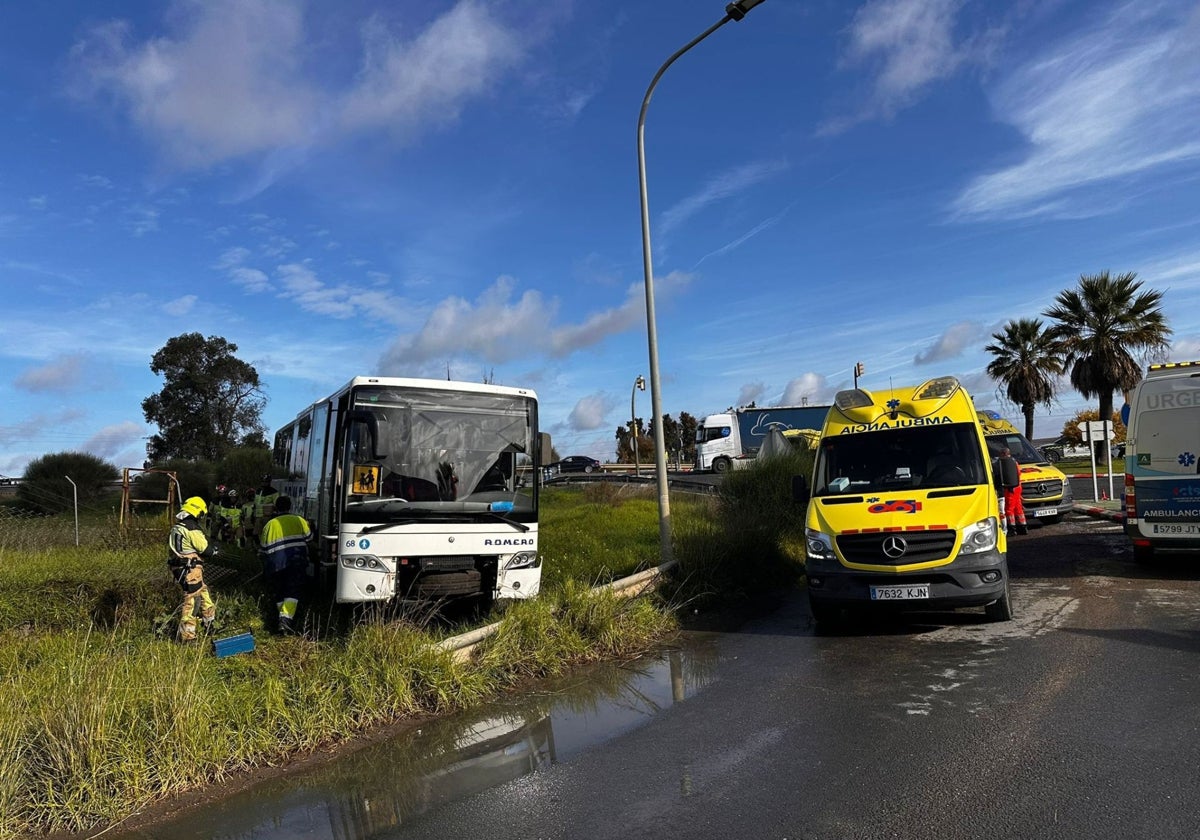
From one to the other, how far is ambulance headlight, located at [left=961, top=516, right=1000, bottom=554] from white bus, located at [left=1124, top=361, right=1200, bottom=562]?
15.1ft

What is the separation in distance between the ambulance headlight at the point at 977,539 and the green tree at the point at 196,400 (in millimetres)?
45472

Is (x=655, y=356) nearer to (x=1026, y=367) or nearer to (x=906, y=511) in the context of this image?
(x=906, y=511)

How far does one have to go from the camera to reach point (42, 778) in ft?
15.4

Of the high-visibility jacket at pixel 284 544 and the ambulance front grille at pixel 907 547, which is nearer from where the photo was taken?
the ambulance front grille at pixel 907 547

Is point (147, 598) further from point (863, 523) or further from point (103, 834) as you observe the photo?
point (863, 523)

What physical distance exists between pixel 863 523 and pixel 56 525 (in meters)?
14.4

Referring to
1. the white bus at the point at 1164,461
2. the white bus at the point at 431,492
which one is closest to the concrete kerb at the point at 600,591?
the white bus at the point at 431,492

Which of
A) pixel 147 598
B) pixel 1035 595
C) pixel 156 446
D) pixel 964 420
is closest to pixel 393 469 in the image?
pixel 147 598

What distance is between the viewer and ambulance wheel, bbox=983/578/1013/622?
8.42 meters

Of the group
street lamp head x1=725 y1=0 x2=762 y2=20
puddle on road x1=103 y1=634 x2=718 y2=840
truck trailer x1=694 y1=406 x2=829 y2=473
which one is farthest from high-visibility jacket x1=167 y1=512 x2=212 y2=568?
truck trailer x1=694 y1=406 x2=829 y2=473

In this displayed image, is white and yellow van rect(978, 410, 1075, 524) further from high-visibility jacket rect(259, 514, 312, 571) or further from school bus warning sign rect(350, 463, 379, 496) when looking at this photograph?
high-visibility jacket rect(259, 514, 312, 571)

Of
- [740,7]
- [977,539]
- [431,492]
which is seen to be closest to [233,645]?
[431,492]

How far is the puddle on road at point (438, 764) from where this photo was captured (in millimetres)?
4547

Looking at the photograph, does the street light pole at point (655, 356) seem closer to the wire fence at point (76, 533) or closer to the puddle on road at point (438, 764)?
the puddle on road at point (438, 764)
